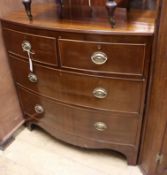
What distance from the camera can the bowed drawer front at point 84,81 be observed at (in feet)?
3.15

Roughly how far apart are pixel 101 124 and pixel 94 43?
0.50 meters

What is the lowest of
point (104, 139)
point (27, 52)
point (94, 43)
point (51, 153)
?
point (51, 153)

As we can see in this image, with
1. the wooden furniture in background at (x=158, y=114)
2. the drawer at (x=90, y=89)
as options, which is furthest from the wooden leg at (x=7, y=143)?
the wooden furniture in background at (x=158, y=114)

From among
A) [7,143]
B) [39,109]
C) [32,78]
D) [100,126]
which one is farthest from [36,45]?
[7,143]

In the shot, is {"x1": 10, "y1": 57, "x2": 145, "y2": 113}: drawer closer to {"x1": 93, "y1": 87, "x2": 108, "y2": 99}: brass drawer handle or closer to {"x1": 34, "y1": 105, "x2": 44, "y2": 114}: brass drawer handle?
{"x1": 93, "y1": 87, "x2": 108, "y2": 99}: brass drawer handle

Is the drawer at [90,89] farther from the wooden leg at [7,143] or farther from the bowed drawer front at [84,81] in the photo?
the wooden leg at [7,143]

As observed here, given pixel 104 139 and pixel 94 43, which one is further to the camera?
pixel 104 139

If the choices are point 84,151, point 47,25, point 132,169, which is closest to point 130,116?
point 132,169

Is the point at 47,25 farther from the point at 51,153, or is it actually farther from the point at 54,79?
the point at 51,153

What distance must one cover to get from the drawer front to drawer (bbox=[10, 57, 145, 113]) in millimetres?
57

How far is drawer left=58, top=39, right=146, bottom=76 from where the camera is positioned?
93 cm

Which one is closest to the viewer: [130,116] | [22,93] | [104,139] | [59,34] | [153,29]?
[153,29]

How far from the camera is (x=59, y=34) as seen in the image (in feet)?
3.29

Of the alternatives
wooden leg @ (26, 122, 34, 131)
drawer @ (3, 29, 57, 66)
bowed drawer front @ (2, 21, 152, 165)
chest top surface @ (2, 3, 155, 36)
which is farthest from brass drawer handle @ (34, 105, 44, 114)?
chest top surface @ (2, 3, 155, 36)
